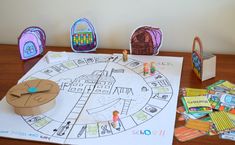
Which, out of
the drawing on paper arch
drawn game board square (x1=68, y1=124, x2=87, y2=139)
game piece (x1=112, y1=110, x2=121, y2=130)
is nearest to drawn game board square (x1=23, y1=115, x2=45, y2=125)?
the drawing on paper arch

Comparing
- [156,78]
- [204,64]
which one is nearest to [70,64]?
[156,78]

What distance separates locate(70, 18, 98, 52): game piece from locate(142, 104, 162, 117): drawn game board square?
505mm

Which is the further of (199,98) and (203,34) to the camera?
(203,34)

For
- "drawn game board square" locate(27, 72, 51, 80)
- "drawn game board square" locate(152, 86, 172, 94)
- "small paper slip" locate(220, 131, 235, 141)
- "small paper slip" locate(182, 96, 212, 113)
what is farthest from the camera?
"drawn game board square" locate(27, 72, 51, 80)

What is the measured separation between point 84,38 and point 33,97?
0.47 m

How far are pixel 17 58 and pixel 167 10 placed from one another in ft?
2.29

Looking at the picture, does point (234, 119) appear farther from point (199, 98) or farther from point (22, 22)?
point (22, 22)

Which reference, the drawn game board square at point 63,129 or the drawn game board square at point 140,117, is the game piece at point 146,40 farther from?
the drawn game board square at point 63,129

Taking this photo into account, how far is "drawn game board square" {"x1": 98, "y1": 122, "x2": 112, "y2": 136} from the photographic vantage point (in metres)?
0.85

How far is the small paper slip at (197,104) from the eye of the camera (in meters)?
0.93

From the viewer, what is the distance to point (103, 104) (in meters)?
0.99

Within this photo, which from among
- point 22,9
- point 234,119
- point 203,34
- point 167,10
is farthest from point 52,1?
point 234,119

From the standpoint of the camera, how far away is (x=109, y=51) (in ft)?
4.50

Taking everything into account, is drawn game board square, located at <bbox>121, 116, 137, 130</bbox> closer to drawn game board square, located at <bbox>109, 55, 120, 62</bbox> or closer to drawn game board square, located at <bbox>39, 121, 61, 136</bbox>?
drawn game board square, located at <bbox>39, 121, 61, 136</bbox>
